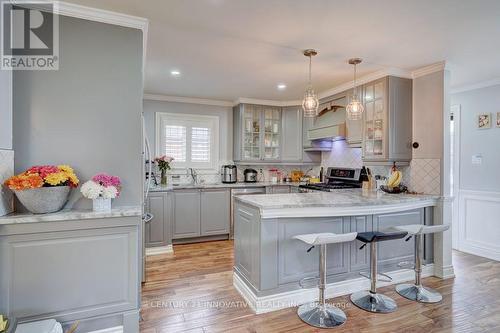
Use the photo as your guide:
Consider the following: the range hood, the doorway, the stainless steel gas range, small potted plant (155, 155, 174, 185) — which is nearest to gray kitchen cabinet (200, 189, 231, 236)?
small potted plant (155, 155, 174, 185)

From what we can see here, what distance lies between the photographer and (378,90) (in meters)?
3.53

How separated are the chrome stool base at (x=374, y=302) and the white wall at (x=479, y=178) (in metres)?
2.41

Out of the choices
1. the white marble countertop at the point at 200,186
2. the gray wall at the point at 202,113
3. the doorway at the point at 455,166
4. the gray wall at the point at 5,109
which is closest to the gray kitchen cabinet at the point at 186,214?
the white marble countertop at the point at 200,186

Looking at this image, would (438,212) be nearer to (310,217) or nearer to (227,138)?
(310,217)

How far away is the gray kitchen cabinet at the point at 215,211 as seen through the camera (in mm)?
4512

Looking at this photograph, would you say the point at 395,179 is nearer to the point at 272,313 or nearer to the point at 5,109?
the point at 272,313

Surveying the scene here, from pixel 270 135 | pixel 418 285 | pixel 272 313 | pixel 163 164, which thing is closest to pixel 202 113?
pixel 163 164

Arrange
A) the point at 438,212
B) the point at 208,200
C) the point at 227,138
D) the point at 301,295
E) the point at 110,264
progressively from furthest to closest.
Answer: the point at 227,138
the point at 208,200
the point at 438,212
the point at 301,295
the point at 110,264

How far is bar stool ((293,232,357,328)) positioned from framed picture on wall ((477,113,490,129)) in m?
3.15

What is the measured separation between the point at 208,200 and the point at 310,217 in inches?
92.1

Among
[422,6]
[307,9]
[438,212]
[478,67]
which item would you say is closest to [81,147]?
[307,9]

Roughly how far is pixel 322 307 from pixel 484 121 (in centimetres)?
369

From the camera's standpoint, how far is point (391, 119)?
3.39 meters

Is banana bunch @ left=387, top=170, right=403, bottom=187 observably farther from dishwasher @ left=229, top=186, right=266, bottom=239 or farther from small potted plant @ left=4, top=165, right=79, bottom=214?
small potted plant @ left=4, top=165, right=79, bottom=214
